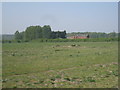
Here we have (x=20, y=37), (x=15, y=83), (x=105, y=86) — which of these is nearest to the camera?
(x=105, y=86)

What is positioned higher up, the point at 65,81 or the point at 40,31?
the point at 40,31

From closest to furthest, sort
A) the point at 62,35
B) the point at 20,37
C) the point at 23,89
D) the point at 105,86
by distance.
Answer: the point at 23,89
the point at 105,86
the point at 20,37
the point at 62,35

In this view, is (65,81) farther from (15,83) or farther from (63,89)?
(15,83)

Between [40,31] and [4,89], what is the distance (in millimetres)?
89519

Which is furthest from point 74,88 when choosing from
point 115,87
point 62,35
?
point 62,35

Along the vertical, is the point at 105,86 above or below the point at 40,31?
below

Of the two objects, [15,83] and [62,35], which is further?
[62,35]

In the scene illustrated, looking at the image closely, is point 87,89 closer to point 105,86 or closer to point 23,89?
point 105,86

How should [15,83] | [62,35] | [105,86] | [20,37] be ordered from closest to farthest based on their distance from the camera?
[105,86] < [15,83] < [20,37] < [62,35]

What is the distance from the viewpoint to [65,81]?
870cm

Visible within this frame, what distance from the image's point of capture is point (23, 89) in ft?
24.0

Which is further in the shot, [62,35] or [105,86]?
[62,35]

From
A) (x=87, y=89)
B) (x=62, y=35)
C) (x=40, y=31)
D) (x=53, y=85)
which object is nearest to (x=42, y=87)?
(x=53, y=85)

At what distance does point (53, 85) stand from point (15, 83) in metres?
1.76
